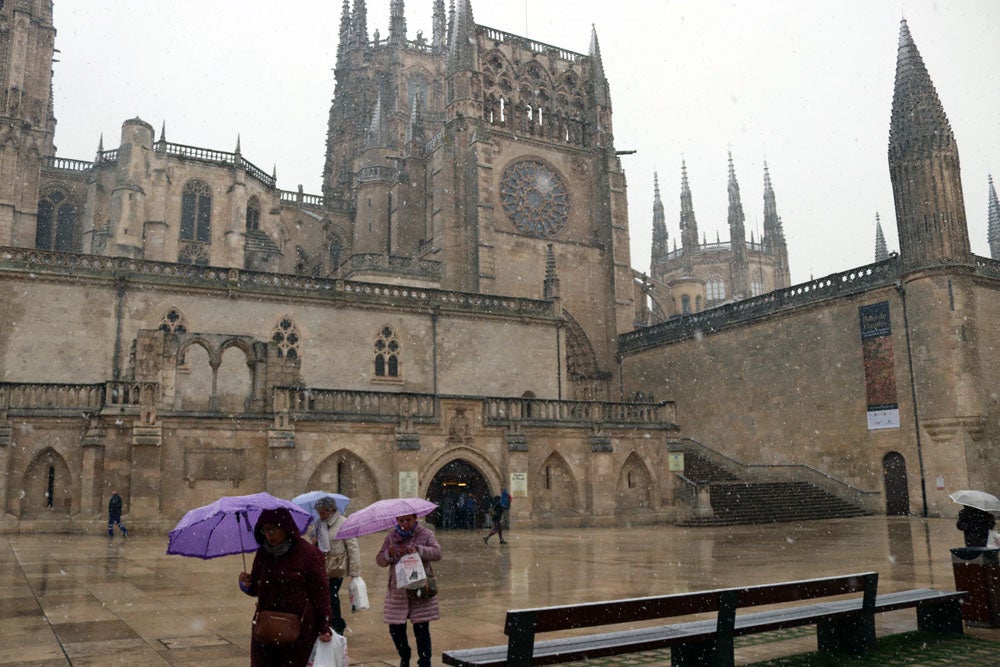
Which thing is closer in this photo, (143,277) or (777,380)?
(143,277)

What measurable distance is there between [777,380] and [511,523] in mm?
14717

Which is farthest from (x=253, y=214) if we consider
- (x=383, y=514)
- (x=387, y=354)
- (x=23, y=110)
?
(x=383, y=514)

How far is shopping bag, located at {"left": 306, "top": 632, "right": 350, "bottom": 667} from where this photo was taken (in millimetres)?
4863

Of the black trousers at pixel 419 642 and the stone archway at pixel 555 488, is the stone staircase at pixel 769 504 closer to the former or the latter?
the stone archway at pixel 555 488

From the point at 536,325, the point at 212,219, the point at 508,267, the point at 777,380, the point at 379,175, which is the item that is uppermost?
the point at 379,175

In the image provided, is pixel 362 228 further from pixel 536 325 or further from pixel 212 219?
pixel 536 325

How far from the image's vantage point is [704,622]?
272 inches

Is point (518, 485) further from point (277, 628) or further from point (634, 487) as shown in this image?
point (277, 628)

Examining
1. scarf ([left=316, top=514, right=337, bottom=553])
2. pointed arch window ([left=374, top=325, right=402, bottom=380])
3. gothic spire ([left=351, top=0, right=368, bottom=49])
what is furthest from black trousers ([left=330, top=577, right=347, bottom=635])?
gothic spire ([left=351, top=0, right=368, bottom=49])

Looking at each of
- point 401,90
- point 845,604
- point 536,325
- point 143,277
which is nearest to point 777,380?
point 536,325

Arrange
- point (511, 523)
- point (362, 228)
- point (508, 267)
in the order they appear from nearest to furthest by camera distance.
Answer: point (511, 523), point (508, 267), point (362, 228)

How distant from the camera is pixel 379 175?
2034 inches

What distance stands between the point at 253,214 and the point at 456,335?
69.5 ft

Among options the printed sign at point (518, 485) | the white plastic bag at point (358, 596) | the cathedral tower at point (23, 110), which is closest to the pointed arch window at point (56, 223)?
the cathedral tower at point (23, 110)
